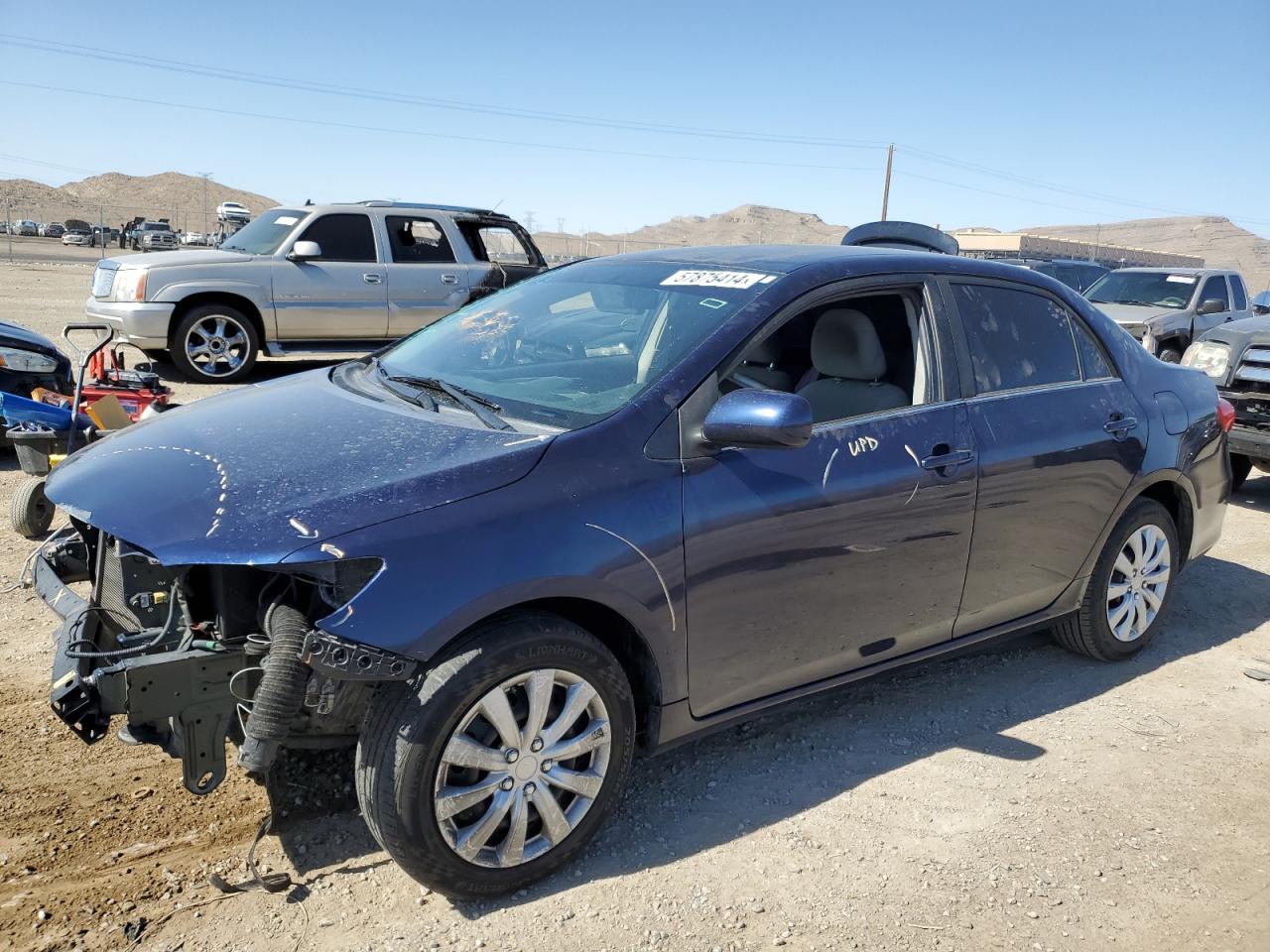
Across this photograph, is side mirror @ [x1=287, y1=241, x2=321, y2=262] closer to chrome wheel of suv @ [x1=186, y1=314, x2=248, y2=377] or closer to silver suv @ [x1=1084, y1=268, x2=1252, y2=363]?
chrome wheel of suv @ [x1=186, y1=314, x2=248, y2=377]

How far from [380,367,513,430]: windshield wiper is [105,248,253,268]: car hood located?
7864 millimetres

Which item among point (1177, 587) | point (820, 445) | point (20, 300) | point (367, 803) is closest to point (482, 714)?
point (367, 803)

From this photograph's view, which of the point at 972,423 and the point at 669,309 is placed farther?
the point at 972,423

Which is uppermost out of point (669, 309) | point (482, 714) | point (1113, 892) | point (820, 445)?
point (669, 309)

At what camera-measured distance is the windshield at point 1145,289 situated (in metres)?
13.4

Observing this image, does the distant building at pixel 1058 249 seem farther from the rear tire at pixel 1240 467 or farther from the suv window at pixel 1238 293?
the rear tire at pixel 1240 467

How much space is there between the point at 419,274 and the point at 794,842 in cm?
957

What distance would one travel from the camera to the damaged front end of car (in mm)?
2521

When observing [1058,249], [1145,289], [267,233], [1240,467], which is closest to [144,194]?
[1058,249]

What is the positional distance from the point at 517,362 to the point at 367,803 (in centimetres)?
168

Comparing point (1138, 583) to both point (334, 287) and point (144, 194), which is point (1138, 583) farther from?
point (144, 194)

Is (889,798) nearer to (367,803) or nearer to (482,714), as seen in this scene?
(482,714)

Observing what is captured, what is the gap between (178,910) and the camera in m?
2.72

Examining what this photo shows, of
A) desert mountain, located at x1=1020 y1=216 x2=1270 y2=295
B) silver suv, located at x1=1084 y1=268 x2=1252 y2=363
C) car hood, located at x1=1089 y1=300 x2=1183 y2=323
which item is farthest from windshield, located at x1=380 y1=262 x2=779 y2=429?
desert mountain, located at x1=1020 y1=216 x2=1270 y2=295
